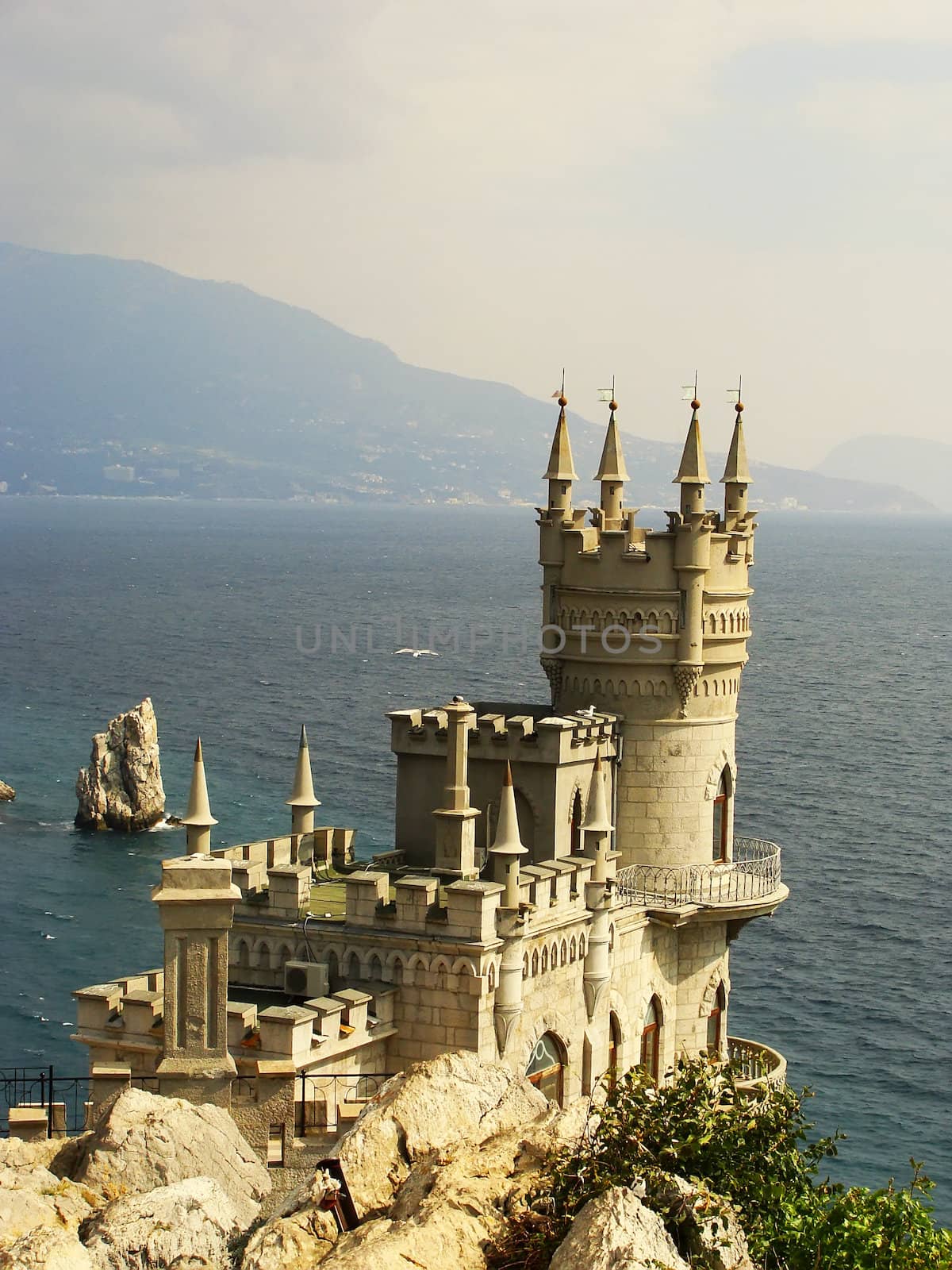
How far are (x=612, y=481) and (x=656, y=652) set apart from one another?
4123 millimetres

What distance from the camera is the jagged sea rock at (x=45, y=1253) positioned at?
57.6 ft

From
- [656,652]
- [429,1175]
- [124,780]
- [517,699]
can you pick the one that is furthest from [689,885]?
[517,699]

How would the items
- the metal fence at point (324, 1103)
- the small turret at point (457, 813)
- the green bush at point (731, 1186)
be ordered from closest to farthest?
the green bush at point (731, 1186) < the metal fence at point (324, 1103) < the small turret at point (457, 813)

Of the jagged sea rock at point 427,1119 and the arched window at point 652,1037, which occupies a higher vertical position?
the jagged sea rock at point 427,1119

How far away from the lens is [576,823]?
→ 35938 mm

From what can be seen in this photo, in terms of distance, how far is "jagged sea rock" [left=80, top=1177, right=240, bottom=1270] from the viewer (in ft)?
61.0

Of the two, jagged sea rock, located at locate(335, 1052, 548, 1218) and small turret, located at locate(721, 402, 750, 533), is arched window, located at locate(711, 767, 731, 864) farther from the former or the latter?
jagged sea rock, located at locate(335, 1052, 548, 1218)

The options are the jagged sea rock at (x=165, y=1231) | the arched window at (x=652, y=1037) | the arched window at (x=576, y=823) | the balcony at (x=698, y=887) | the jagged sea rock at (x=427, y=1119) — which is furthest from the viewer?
the balcony at (x=698, y=887)

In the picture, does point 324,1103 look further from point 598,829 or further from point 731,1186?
point 731,1186

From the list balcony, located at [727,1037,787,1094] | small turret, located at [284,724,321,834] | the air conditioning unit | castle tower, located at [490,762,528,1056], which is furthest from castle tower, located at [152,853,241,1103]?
balcony, located at [727,1037,787,1094]

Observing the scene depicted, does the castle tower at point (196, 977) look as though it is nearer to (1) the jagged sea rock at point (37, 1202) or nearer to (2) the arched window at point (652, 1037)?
(1) the jagged sea rock at point (37, 1202)

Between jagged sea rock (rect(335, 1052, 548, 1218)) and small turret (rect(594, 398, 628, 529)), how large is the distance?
1849cm

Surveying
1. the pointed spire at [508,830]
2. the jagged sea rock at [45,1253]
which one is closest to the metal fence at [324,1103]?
the pointed spire at [508,830]

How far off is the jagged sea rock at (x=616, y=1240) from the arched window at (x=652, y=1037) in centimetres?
2007
